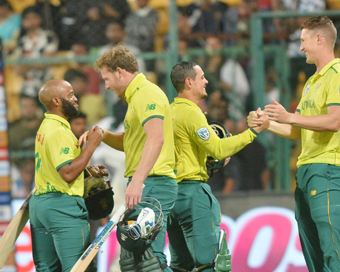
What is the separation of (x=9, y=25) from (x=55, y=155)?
4.51 m

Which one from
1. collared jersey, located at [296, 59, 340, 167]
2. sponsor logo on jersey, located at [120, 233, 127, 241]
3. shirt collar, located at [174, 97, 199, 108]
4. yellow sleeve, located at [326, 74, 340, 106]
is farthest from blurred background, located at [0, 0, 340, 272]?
sponsor logo on jersey, located at [120, 233, 127, 241]

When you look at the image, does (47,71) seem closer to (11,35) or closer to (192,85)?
(11,35)

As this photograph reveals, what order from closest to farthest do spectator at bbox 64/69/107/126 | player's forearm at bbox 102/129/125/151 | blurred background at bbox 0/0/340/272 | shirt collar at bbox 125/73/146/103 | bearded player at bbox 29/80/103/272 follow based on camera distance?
shirt collar at bbox 125/73/146/103 → bearded player at bbox 29/80/103/272 → player's forearm at bbox 102/129/125/151 → blurred background at bbox 0/0/340/272 → spectator at bbox 64/69/107/126

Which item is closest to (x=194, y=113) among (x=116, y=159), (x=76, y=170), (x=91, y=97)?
(x=76, y=170)

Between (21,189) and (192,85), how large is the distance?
3426 mm

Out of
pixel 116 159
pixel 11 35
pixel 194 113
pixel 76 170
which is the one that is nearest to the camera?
pixel 76 170

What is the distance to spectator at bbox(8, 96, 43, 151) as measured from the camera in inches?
300

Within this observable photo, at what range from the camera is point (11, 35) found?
27.3 feet

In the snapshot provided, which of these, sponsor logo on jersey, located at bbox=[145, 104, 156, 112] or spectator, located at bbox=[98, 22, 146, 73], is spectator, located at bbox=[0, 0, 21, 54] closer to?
spectator, located at bbox=[98, 22, 146, 73]

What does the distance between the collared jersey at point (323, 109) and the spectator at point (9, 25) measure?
5.02 metres

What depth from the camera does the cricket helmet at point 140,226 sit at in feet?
13.3

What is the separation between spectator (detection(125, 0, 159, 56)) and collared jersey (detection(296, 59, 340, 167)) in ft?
12.9

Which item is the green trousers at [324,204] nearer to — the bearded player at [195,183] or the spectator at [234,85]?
the bearded player at [195,183]

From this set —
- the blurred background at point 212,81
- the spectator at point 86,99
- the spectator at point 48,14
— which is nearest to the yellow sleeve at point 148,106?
the blurred background at point 212,81
